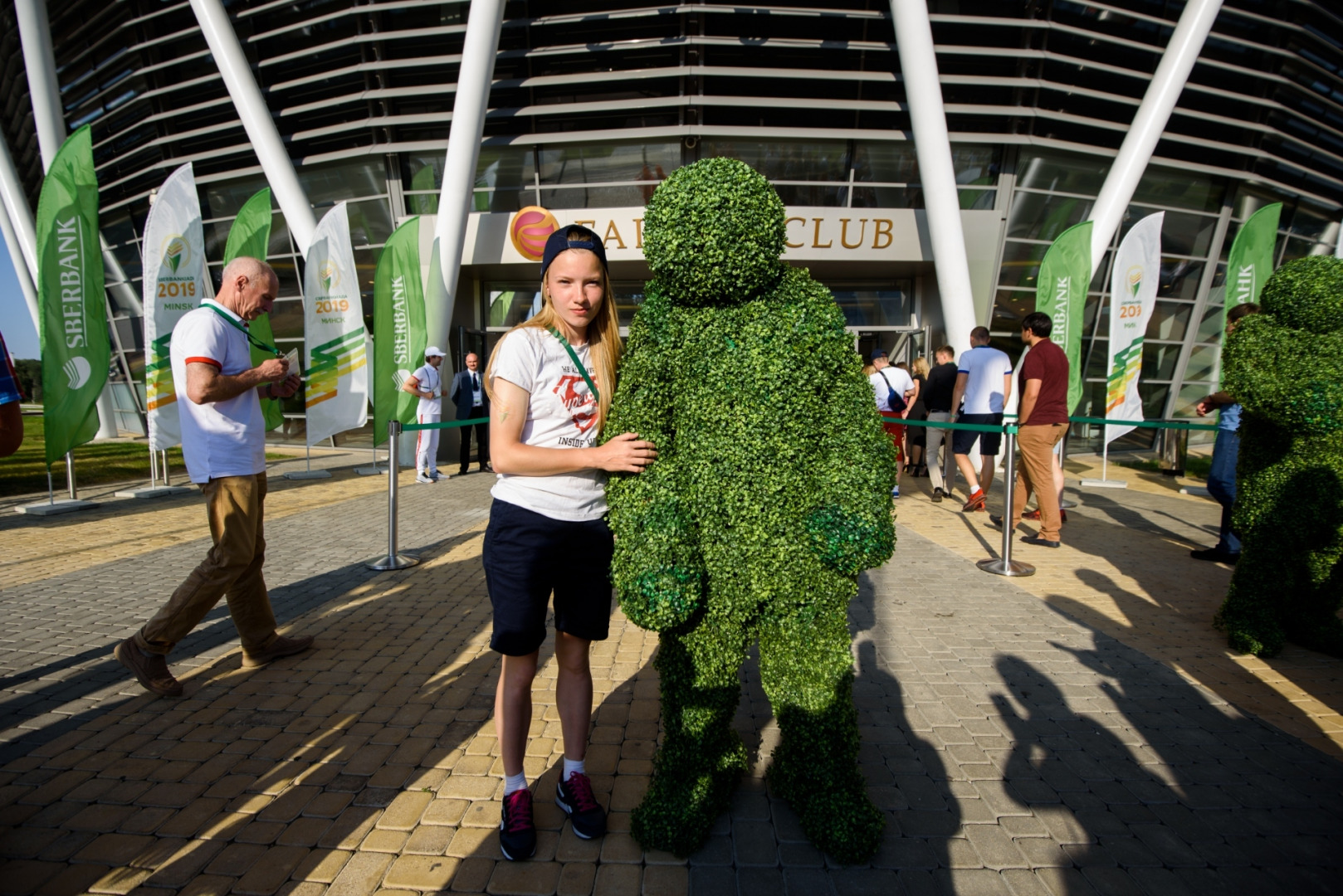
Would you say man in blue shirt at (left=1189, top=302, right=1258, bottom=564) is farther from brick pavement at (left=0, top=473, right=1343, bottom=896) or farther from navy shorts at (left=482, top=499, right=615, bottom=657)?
navy shorts at (left=482, top=499, right=615, bottom=657)

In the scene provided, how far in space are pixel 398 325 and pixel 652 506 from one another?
8.17 m

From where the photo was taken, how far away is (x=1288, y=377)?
3275 mm

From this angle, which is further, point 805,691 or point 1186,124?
point 1186,124

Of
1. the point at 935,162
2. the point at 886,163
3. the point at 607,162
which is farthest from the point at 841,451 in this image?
the point at 886,163

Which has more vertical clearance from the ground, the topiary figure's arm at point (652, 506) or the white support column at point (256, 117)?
the white support column at point (256, 117)

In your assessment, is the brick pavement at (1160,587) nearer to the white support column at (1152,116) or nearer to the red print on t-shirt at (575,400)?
the red print on t-shirt at (575,400)

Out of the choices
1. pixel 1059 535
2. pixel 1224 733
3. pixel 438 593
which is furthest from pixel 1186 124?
pixel 438 593

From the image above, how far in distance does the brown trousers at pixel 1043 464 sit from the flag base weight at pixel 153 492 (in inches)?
421

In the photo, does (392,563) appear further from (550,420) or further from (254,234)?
(254,234)

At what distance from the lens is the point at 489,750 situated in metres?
2.66

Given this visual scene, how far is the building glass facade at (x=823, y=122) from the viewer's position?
11016 millimetres

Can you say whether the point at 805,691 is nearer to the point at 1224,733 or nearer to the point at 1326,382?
the point at 1224,733

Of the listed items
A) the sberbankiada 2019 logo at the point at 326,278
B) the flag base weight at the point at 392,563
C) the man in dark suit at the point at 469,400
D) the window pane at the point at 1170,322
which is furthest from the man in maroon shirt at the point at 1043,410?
the window pane at the point at 1170,322

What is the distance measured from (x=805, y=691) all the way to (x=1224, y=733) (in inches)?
87.7
